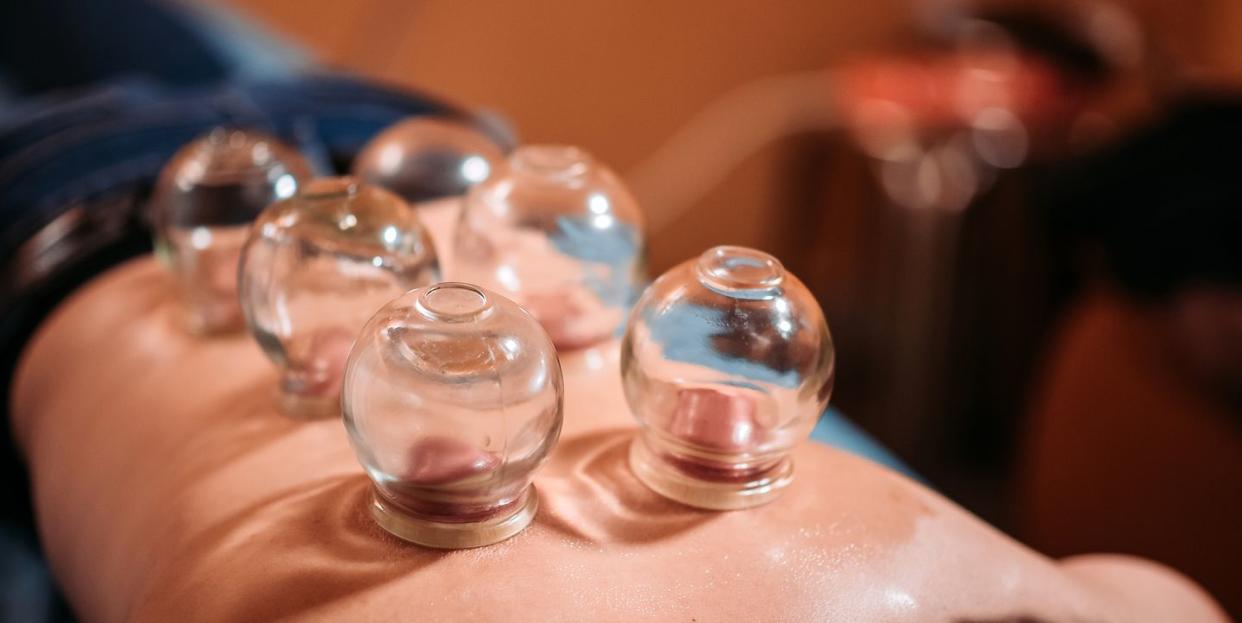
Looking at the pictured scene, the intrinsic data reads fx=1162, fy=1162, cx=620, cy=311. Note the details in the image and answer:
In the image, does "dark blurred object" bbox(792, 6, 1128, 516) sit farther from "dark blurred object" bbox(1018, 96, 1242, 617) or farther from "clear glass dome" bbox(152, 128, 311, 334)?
"clear glass dome" bbox(152, 128, 311, 334)

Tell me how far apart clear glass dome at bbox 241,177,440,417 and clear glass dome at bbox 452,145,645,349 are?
6cm

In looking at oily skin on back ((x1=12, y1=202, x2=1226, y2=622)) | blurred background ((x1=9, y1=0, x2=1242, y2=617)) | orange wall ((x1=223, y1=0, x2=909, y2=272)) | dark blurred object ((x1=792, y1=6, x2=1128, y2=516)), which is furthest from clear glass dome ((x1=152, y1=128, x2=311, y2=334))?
orange wall ((x1=223, y1=0, x2=909, y2=272))

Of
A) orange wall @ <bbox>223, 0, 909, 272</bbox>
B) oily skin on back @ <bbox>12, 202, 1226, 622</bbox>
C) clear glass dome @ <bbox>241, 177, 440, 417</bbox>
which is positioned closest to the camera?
oily skin on back @ <bbox>12, 202, 1226, 622</bbox>

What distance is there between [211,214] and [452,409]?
30 cm

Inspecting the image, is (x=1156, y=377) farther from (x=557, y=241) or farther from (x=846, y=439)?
Result: (x=557, y=241)

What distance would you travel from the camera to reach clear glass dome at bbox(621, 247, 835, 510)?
476 millimetres

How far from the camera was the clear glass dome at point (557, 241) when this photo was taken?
607 mm

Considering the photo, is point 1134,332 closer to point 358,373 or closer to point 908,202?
point 908,202

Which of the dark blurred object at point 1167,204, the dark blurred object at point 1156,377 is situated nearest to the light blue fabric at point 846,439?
the dark blurred object at point 1156,377

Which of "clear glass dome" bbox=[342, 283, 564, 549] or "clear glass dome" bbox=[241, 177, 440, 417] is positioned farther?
"clear glass dome" bbox=[241, 177, 440, 417]

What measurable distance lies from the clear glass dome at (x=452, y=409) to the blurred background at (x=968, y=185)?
31.6 inches

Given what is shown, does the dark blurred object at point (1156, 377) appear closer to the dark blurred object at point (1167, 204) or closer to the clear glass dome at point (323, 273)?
the dark blurred object at point (1167, 204)

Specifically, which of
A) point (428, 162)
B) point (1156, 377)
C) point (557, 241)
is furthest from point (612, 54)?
point (557, 241)

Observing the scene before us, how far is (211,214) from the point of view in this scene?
2.16 ft
